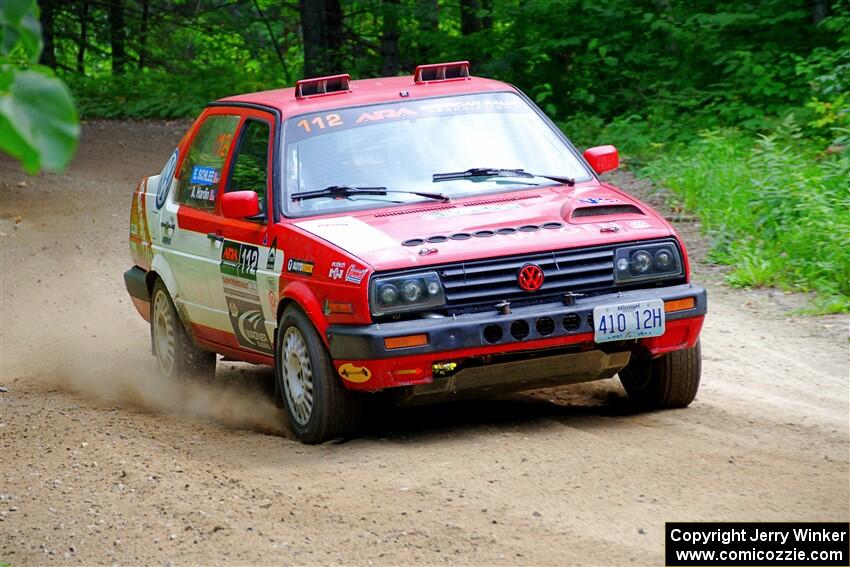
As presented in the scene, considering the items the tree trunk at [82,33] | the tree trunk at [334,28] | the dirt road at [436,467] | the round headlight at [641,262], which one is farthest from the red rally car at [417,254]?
the tree trunk at [82,33]

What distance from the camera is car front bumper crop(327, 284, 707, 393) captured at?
584cm

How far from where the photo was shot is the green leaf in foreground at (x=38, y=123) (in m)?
1.92

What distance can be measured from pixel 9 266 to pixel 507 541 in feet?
33.2

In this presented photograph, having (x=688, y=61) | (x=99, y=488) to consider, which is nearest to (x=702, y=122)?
(x=688, y=61)

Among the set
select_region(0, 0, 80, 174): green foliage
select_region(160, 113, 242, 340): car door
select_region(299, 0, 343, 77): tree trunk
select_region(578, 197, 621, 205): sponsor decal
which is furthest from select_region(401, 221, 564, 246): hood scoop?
select_region(299, 0, 343, 77): tree trunk

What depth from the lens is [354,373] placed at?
5992 millimetres

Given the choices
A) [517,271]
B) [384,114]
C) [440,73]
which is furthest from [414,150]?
[517,271]

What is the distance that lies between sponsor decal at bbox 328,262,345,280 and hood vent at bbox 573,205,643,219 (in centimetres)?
120

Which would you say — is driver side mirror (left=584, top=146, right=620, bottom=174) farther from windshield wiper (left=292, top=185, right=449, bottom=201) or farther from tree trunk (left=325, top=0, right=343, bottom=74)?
tree trunk (left=325, top=0, right=343, bottom=74)

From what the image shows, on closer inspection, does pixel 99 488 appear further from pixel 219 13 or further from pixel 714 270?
pixel 219 13

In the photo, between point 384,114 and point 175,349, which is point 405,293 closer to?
point 384,114

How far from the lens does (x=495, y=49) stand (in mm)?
19422

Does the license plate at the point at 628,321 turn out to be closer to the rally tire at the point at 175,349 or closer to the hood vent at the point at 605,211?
the hood vent at the point at 605,211

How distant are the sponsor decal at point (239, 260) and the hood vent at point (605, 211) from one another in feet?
5.61
